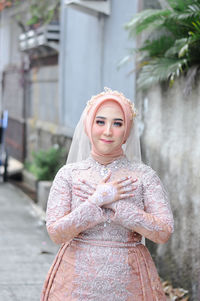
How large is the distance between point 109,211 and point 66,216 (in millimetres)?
253

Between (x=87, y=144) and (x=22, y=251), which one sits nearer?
(x=87, y=144)

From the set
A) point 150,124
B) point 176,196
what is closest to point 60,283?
point 176,196

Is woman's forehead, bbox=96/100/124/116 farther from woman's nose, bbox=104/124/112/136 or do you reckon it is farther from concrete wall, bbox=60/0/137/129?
concrete wall, bbox=60/0/137/129

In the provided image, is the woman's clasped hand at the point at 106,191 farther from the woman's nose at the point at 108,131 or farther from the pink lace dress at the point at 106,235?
the woman's nose at the point at 108,131

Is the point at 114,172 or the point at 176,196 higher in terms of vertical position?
the point at 114,172

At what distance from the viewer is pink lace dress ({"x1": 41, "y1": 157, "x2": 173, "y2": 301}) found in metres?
3.15

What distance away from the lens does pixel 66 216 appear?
3.15 meters

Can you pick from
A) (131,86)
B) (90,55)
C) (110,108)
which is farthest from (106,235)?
(90,55)

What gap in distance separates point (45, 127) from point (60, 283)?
930 cm

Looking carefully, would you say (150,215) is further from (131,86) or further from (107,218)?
(131,86)

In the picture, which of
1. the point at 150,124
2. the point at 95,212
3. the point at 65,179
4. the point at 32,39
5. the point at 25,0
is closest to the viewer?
the point at 95,212

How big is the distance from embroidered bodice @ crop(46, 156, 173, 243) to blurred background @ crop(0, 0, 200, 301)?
200 centimetres

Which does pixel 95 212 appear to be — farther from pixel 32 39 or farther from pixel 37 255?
pixel 32 39

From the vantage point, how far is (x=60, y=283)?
3.35 meters
